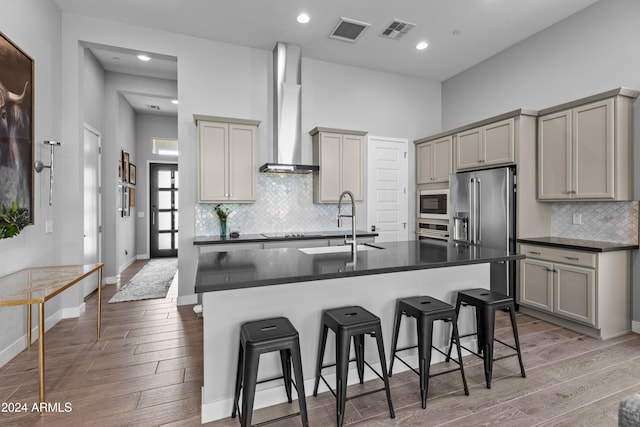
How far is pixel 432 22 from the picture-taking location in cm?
402

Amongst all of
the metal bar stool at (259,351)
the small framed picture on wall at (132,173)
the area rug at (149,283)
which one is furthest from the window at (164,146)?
the metal bar stool at (259,351)

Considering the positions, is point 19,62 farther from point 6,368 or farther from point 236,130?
point 6,368

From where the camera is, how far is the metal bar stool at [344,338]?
1.89 metres

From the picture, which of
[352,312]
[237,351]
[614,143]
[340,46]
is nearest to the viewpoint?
[237,351]

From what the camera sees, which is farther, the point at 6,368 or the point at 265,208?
the point at 265,208

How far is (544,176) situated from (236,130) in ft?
12.8

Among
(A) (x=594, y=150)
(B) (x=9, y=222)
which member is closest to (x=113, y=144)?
(B) (x=9, y=222)

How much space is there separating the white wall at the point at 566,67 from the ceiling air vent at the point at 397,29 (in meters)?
1.68

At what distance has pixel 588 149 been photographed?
3.42m

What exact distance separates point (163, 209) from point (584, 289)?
825cm

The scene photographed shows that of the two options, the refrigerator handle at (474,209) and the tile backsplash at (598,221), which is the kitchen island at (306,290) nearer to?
the refrigerator handle at (474,209)

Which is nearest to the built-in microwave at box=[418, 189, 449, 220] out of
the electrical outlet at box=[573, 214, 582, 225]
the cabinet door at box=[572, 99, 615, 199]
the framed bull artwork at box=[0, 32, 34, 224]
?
the electrical outlet at box=[573, 214, 582, 225]

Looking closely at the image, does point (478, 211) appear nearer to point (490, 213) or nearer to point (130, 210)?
point (490, 213)

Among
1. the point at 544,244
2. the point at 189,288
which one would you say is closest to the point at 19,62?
the point at 189,288
